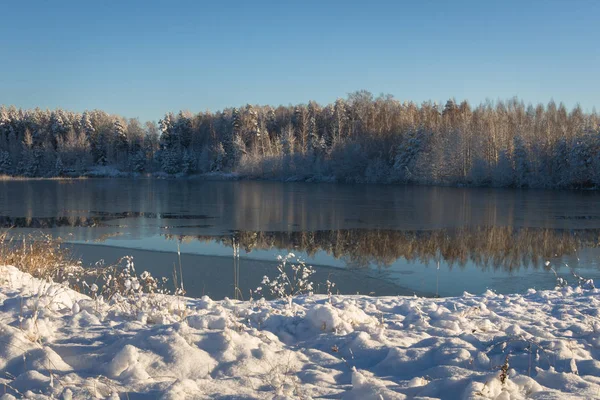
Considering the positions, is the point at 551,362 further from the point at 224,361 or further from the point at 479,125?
the point at 479,125

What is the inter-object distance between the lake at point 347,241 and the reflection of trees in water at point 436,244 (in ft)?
0.10

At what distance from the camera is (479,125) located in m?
57.6

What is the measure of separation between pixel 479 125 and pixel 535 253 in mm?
47941

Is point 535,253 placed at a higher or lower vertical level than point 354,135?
lower

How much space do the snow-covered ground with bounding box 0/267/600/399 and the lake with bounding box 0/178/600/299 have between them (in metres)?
4.11

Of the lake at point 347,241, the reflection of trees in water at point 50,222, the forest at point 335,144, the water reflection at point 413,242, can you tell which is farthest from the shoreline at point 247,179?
the reflection of trees in water at point 50,222

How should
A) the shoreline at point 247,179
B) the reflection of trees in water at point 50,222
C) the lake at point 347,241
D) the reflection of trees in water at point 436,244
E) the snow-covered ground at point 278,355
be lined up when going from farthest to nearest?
the shoreline at point 247,179 → the reflection of trees in water at point 50,222 → the reflection of trees in water at point 436,244 → the lake at point 347,241 → the snow-covered ground at point 278,355

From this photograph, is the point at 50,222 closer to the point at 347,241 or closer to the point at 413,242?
the point at 347,241

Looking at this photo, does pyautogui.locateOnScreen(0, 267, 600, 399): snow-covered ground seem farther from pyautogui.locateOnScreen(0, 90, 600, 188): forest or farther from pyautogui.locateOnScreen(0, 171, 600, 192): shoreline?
pyautogui.locateOnScreen(0, 90, 600, 188): forest

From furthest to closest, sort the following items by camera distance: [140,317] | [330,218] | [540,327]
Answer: [330,218] < [540,327] < [140,317]

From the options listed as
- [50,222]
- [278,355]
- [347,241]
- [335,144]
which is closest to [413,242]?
[347,241]

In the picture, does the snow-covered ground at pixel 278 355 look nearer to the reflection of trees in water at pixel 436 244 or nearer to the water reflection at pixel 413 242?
the water reflection at pixel 413 242

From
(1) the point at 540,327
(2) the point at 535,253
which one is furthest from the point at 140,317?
(2) the point at 535,253

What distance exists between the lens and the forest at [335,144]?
48.9m
